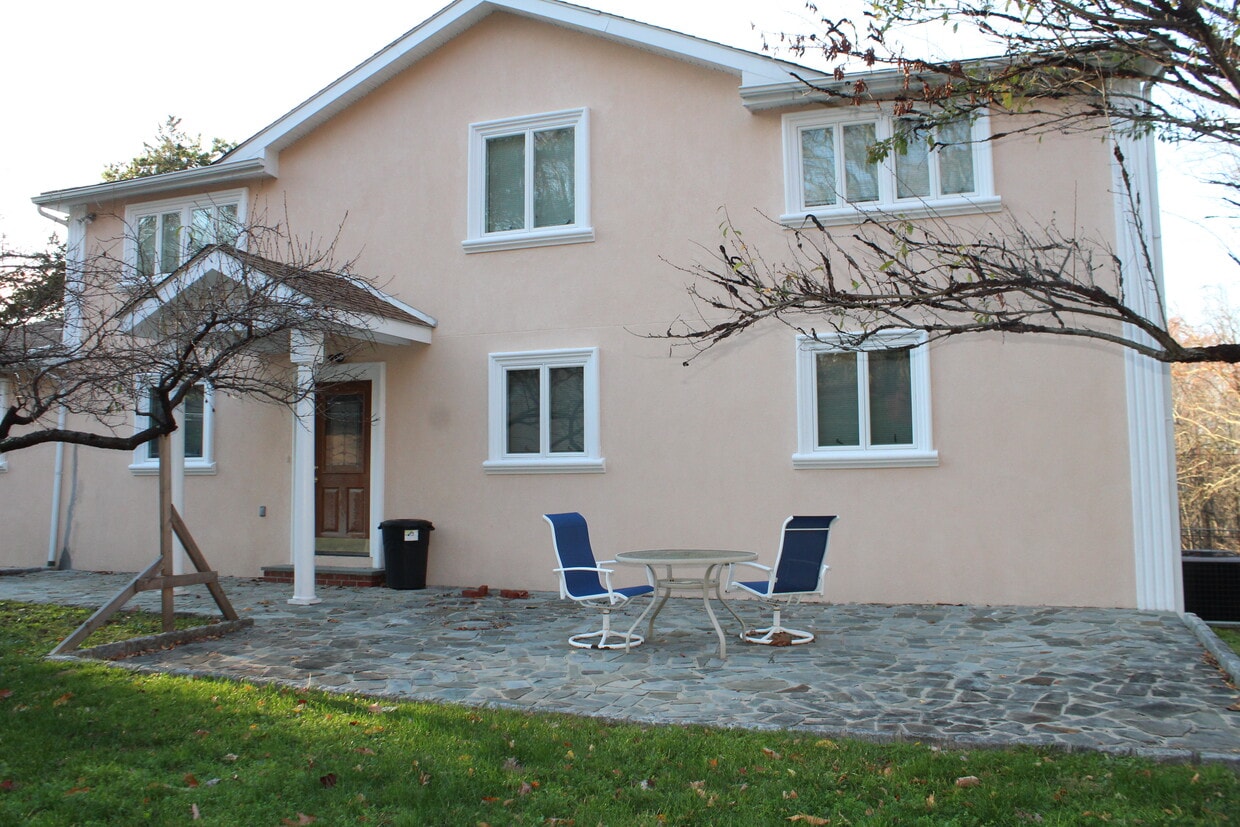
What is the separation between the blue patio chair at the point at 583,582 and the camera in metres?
7.72

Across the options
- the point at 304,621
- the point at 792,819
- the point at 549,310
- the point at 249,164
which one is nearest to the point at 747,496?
the point at 549,310

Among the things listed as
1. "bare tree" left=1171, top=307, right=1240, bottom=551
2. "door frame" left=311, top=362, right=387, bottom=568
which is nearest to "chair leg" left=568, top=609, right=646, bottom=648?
"door frame" left=311, top=362, right=387, bottom=568

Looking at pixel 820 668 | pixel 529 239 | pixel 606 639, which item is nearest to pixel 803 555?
pixel 820 668

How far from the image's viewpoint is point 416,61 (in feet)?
40.9

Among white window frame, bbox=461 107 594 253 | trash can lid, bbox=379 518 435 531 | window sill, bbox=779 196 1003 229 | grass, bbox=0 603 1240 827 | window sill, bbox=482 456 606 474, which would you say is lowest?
grass, bbox=0 603 1240 827

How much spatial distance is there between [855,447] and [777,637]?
3111 mm

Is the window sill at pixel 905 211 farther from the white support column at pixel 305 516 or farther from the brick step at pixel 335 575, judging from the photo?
the brick step at pixel 335 575

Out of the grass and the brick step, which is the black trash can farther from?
the grass

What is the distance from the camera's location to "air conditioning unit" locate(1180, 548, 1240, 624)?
31.8 ft

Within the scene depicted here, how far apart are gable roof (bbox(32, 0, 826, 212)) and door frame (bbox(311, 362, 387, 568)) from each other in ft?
9.80

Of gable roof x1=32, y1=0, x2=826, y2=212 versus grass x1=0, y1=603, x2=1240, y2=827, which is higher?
gable roof x1=32, y1=0, x2=826, y2=212

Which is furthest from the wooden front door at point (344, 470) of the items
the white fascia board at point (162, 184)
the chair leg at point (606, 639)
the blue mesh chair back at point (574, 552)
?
the chair leg at point (606, 639)

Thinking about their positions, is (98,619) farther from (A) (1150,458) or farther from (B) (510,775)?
(A) (1150,458)

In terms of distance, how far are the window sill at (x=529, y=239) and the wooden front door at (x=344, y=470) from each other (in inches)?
89.1
